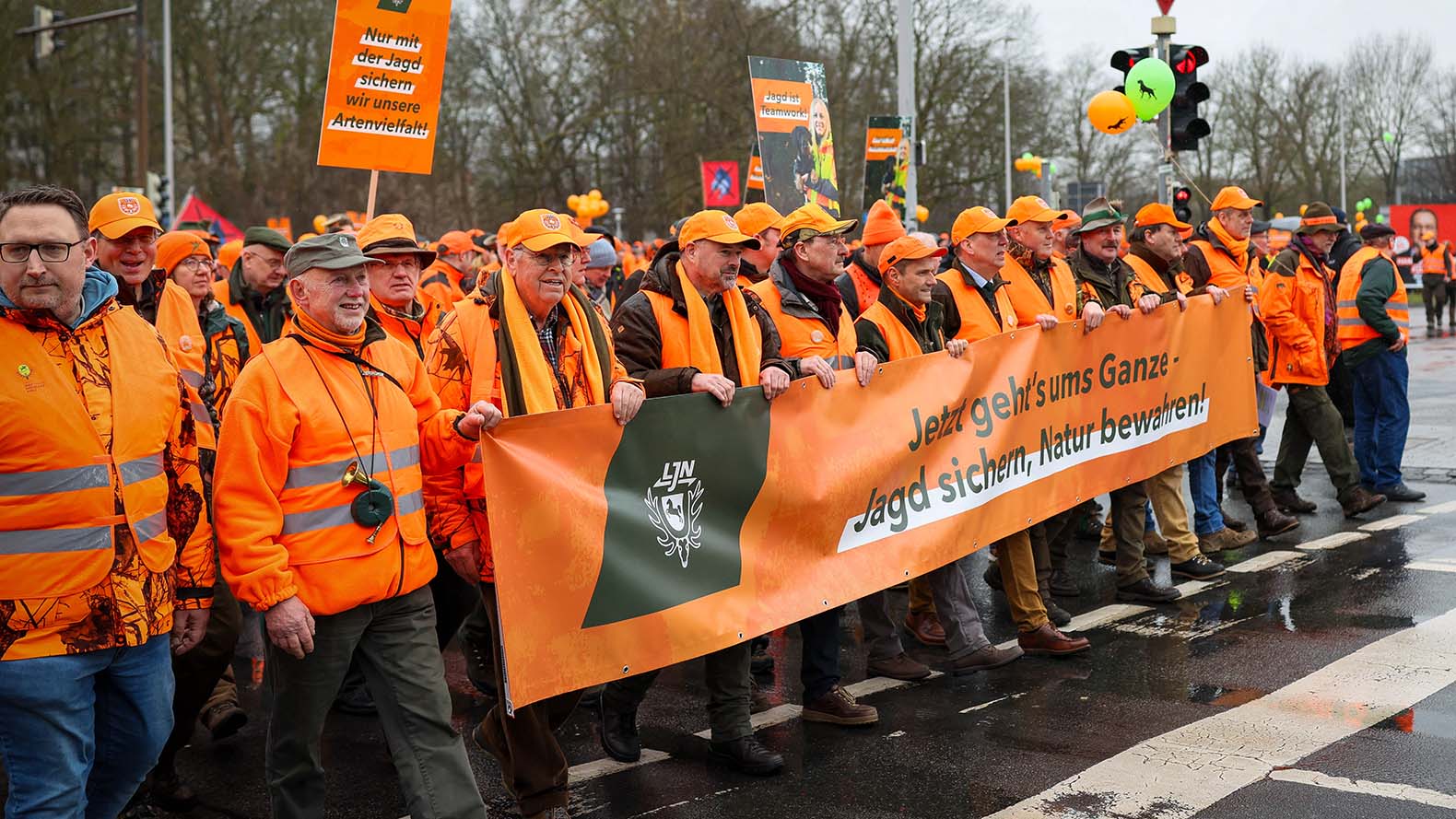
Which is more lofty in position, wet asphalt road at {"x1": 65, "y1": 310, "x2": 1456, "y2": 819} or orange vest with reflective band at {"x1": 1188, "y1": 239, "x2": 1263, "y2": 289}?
orange vest with reflective band at {"x1": 1188, "y1": 239, "x2": 1263, "y2": 289}

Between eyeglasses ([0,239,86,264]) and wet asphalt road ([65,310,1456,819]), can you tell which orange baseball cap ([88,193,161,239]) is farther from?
wet asphalt road ([65,310,1456,819])

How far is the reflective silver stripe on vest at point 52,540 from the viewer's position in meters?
3.72

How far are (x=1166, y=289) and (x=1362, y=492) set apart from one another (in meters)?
2.80

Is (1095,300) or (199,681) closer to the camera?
(199,681)

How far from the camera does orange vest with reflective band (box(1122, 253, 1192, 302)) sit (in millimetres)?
8383

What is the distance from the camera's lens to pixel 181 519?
4172 millimetres

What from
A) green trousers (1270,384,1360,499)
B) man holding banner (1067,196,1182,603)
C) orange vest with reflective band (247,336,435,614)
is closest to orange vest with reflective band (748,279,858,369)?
man holding banner (1067,196,1182,603)

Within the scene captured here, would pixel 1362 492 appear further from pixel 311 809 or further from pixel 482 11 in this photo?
pixel 482 11

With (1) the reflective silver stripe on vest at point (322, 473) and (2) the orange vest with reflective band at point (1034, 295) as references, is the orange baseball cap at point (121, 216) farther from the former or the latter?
(2) the orange vest with reflective band at point (1034, 295)

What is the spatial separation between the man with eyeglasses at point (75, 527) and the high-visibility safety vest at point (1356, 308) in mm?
9377

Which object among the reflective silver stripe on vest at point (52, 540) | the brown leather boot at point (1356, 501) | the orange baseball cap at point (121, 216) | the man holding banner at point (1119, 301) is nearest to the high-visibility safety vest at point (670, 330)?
the orange baseball cap at point (121, 216)

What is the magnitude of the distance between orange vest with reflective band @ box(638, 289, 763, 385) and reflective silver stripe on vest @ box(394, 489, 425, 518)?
153 centimetres

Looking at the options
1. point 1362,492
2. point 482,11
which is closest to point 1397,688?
point 1362,492

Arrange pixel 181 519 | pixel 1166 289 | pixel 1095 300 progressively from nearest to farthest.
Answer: pixel 181 519, pixel 1095 300, pixel 1166 289
